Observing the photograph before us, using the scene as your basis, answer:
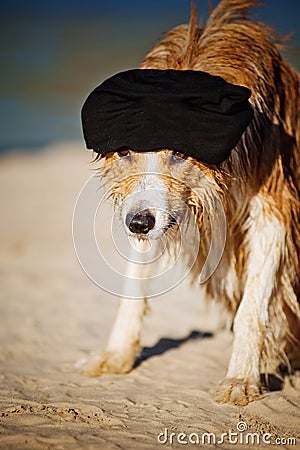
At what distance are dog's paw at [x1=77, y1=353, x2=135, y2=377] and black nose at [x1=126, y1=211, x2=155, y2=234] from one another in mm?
1720

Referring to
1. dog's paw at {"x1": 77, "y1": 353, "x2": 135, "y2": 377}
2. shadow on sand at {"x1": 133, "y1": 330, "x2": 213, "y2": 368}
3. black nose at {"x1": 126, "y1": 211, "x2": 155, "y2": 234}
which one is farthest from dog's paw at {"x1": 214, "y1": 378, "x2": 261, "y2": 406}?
black nose at {"x1": 126, "y1": 211, "x2": 155, "y2": 234}

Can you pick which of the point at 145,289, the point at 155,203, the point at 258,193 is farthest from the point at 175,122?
the point at 145,289

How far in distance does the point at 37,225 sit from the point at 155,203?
9.04m

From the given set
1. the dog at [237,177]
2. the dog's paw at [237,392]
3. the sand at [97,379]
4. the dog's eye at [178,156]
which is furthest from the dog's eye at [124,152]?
the dog's paw at [237,392]

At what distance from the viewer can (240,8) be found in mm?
5297

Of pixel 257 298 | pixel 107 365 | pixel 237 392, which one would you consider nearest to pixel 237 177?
pixel 257 298

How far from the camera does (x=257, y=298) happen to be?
4898mm

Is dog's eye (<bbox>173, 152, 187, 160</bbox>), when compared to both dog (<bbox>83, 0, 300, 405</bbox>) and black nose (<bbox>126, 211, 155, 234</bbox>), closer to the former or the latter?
dog (<bbox>83, 0, 300, 405</bbox>)

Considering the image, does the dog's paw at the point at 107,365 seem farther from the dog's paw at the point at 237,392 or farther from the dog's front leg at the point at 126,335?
the dog's paw at the point at 237,392

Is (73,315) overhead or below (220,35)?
below

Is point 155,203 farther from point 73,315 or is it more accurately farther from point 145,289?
point 73,315

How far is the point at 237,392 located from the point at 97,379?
3.96 feet

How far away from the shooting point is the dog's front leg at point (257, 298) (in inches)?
191

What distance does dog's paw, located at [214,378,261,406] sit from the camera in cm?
471
